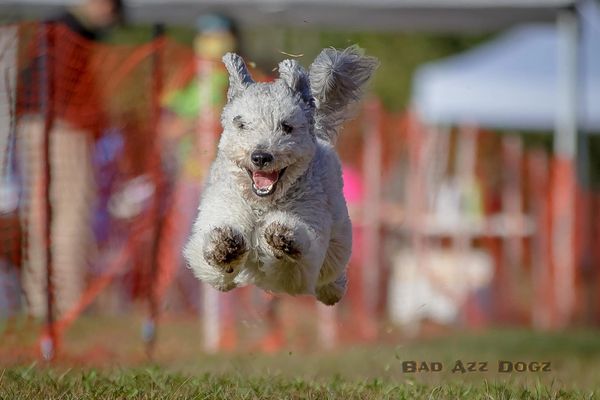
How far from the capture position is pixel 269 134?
479 centimetres

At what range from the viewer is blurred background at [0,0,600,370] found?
8.12 meters

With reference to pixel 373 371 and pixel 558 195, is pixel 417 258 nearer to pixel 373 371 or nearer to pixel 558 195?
pixel 558 195

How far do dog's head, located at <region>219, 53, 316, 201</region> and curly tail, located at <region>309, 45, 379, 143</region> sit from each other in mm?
284

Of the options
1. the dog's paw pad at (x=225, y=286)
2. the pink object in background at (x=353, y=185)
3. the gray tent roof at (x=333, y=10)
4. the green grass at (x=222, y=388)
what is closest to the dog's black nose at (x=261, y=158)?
the dog's paw pad at (x=225, y=286)

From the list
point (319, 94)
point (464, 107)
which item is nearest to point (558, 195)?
point (464, 107)

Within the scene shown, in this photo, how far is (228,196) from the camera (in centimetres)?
496

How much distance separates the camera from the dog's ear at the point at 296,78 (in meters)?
5.02

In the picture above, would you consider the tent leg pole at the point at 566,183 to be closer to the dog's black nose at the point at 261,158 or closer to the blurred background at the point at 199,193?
the blurred background at the point at 199,193

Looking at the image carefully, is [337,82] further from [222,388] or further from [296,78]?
[222,388]

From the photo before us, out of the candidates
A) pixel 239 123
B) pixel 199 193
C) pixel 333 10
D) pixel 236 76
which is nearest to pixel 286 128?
pixel 239 123

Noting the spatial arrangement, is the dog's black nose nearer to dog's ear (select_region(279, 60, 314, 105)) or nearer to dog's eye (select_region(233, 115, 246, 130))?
dog's eye (select_region(233, 115, 246, 130))

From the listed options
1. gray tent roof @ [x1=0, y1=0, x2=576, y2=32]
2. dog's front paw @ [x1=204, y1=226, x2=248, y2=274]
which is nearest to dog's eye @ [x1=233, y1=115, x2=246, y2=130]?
dog's front paw @ [x1=204, y1=226, x2=248, y2=274]

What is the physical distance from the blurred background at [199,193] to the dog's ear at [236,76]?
1.73 m

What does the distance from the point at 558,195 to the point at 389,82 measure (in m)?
11.0
